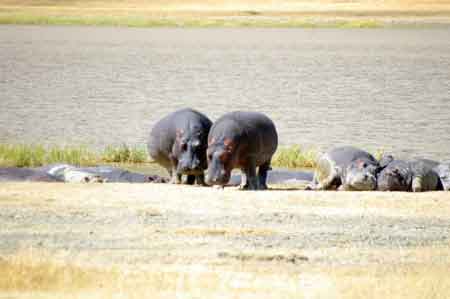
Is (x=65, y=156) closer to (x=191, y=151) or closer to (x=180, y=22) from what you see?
(x=191, y=151)

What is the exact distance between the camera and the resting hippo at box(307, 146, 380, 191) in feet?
52.4

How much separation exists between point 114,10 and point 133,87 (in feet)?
217

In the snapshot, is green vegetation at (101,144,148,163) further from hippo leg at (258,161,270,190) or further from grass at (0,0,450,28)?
grass at (0,0,450,28)

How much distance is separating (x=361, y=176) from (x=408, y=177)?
25.0 inches

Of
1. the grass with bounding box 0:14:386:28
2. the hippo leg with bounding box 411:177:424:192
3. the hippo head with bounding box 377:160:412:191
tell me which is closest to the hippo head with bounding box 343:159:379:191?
the hippo head with bounding box 377:160:412:191

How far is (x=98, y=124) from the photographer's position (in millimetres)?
28266

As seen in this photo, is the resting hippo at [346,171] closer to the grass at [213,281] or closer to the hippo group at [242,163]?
the hippo group at [242,163]

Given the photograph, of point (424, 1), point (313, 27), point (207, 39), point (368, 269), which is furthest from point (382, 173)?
point (424, 1)

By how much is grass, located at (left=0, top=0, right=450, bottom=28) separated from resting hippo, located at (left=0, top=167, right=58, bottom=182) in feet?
226

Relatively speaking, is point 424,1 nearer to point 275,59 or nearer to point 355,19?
point 355,19

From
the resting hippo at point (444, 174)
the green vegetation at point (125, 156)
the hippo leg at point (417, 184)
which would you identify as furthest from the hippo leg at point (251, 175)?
the green vegetation at point (125, 156)

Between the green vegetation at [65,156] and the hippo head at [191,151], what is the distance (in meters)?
4.03

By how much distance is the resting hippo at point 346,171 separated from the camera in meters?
16.0

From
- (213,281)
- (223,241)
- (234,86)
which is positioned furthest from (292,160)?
(234,86)
